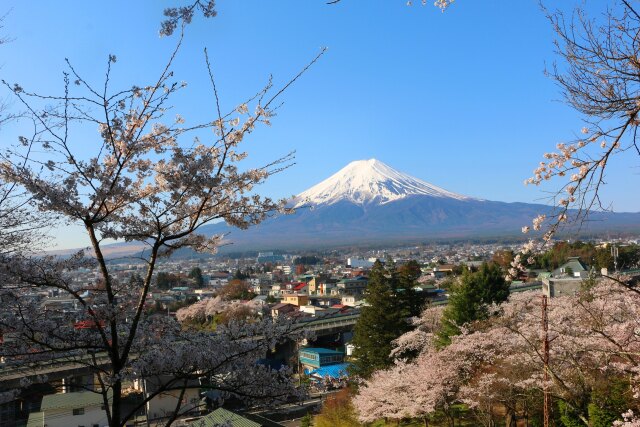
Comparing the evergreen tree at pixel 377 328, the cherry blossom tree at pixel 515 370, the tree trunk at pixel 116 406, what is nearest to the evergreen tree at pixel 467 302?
the cherry blossom tree at pixel 515 370

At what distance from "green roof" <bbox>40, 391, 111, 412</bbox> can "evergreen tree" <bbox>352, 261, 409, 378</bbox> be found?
741 cm

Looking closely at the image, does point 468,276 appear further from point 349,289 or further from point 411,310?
point 349,289

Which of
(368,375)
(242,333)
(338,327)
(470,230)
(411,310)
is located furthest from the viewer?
(470,230)

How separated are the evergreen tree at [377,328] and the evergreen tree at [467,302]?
144 centimetres

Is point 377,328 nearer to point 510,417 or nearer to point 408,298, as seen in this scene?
point 408,298

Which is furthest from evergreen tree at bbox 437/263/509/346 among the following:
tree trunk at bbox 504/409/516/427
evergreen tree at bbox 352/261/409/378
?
tree trunk at bbox 504/409/516/427

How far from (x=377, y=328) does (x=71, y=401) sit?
28.1 feet

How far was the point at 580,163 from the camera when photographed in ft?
9.40

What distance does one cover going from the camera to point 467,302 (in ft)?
51.0

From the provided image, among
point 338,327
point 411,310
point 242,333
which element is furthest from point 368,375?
point 242,333

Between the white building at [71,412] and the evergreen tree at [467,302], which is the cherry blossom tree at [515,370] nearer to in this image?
the evergreen tree at [467,302]

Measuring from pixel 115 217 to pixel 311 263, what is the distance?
306ft

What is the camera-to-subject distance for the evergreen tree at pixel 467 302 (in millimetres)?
14977

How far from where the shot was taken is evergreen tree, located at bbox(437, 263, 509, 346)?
→ 49.1 feet
